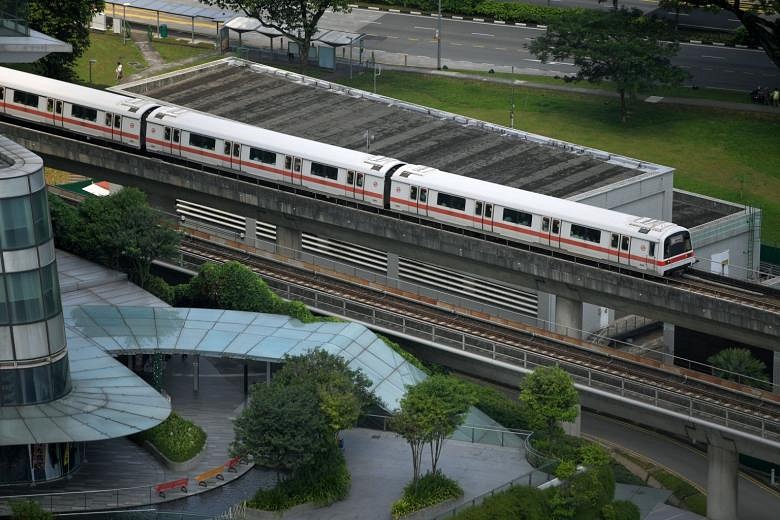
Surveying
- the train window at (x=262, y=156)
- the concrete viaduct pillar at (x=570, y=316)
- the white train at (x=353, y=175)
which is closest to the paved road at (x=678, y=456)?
the concrete viaduct pillar at (x=570, y=316)

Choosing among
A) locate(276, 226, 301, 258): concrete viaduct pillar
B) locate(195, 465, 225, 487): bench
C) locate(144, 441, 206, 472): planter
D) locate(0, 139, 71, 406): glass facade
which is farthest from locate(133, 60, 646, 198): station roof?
locate(0, 139, 71, 406): glass facade

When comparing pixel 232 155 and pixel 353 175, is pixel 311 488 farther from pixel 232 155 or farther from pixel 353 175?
pixel 232 155

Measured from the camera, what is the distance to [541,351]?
264 feet

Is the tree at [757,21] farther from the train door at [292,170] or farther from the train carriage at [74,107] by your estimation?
the train carriage at [74,107]

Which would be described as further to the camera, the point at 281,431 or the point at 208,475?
the point at 208,475

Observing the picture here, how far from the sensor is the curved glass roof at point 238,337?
241 ft

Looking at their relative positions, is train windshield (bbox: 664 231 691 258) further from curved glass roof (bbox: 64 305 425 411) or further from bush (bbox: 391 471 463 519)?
bush (bbox: 391 471 463 519)

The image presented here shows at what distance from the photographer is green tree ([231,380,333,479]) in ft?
211

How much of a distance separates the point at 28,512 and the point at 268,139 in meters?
36.9

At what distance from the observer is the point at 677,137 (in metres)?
118

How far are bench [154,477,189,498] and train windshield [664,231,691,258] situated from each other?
26233 millimetres

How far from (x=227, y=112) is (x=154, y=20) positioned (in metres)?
35.8

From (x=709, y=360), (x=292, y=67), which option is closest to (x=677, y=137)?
(x=292, y=67)

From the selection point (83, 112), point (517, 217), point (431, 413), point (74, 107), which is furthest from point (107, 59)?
point (431, 413)
